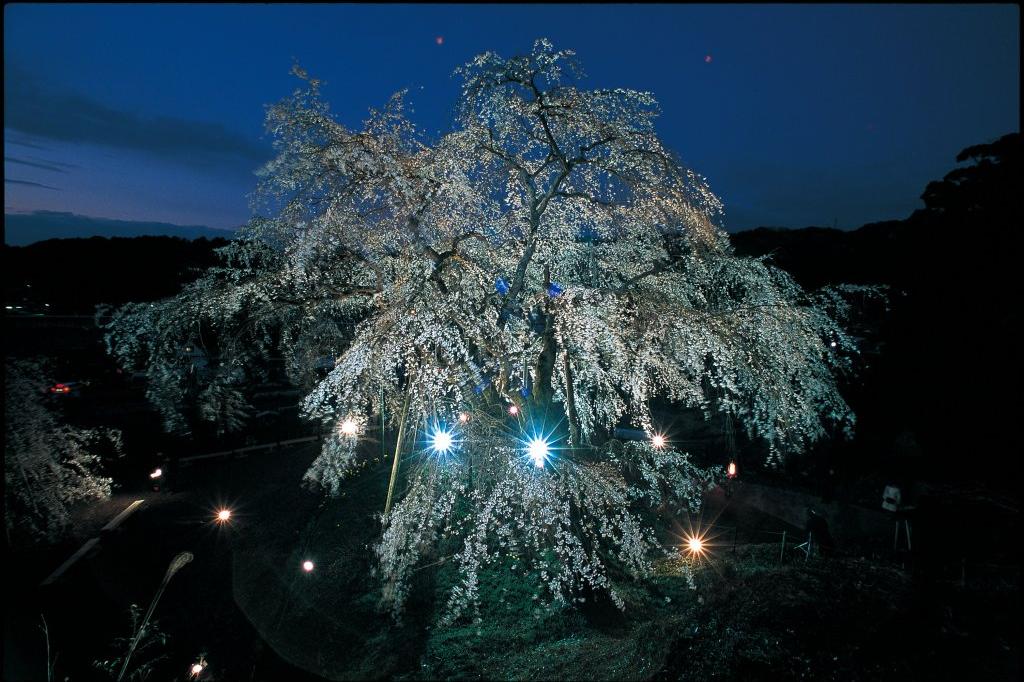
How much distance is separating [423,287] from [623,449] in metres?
4.13

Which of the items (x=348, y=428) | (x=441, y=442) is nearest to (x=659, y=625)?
(x=441, y=442)

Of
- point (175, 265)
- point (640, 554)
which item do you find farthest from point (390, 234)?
point (175, 265)

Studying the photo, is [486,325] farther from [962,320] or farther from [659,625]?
[962,320]

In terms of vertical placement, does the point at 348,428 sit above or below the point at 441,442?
above

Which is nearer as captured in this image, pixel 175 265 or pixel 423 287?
pixel 423 287

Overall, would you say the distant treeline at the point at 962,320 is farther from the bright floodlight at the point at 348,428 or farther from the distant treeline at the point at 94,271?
the distant treeline at the point at 94,271

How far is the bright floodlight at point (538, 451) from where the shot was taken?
622 cm

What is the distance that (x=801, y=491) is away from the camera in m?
10.9

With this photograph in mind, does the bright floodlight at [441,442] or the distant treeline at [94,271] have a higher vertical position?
the distant treeline at [94,271]

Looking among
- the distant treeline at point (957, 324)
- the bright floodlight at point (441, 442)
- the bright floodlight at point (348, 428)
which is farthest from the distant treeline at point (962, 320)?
the bright floodlight at point (348, 428)

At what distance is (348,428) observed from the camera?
19.5 feet

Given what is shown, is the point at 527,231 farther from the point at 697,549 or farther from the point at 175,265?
the point at 175,265

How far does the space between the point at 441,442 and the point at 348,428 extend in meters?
1.66

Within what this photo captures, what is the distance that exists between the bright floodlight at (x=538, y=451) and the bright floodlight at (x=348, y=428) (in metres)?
2.36
